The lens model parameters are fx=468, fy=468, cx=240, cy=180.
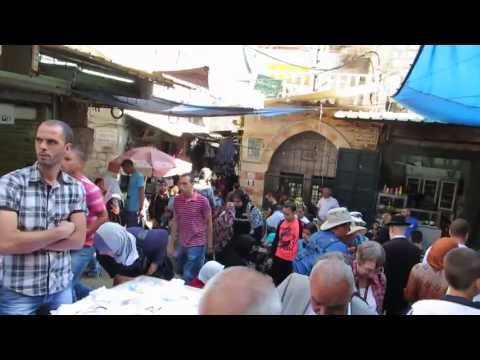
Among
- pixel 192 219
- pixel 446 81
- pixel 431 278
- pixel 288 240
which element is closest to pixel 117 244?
pixel 431 278

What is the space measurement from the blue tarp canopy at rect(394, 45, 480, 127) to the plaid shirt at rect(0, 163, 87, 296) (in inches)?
122

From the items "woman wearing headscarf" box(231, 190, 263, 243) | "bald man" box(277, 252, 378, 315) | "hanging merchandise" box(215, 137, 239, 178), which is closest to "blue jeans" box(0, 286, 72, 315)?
"bald man" box(277, 252, 378, 315)

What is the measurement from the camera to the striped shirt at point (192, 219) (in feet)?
18.5

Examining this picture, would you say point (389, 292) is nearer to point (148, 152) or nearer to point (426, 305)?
point (426, 305)

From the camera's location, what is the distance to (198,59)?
546 centimetres

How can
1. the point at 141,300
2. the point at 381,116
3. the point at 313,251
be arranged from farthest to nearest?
the point at 381,116 < the point at 313,251 < the point at 141,300

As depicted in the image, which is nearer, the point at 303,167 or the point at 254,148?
the point at 303,167

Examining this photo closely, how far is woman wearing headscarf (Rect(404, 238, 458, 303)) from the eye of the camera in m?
3.55

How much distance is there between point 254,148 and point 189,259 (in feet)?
24.1

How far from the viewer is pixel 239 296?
156 centimetres

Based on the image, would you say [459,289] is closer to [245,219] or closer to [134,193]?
[245,219]

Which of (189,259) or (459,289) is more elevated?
(459,289)

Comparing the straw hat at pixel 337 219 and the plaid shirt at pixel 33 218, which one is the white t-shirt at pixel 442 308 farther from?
the plaid shirt at pixel 33 218
